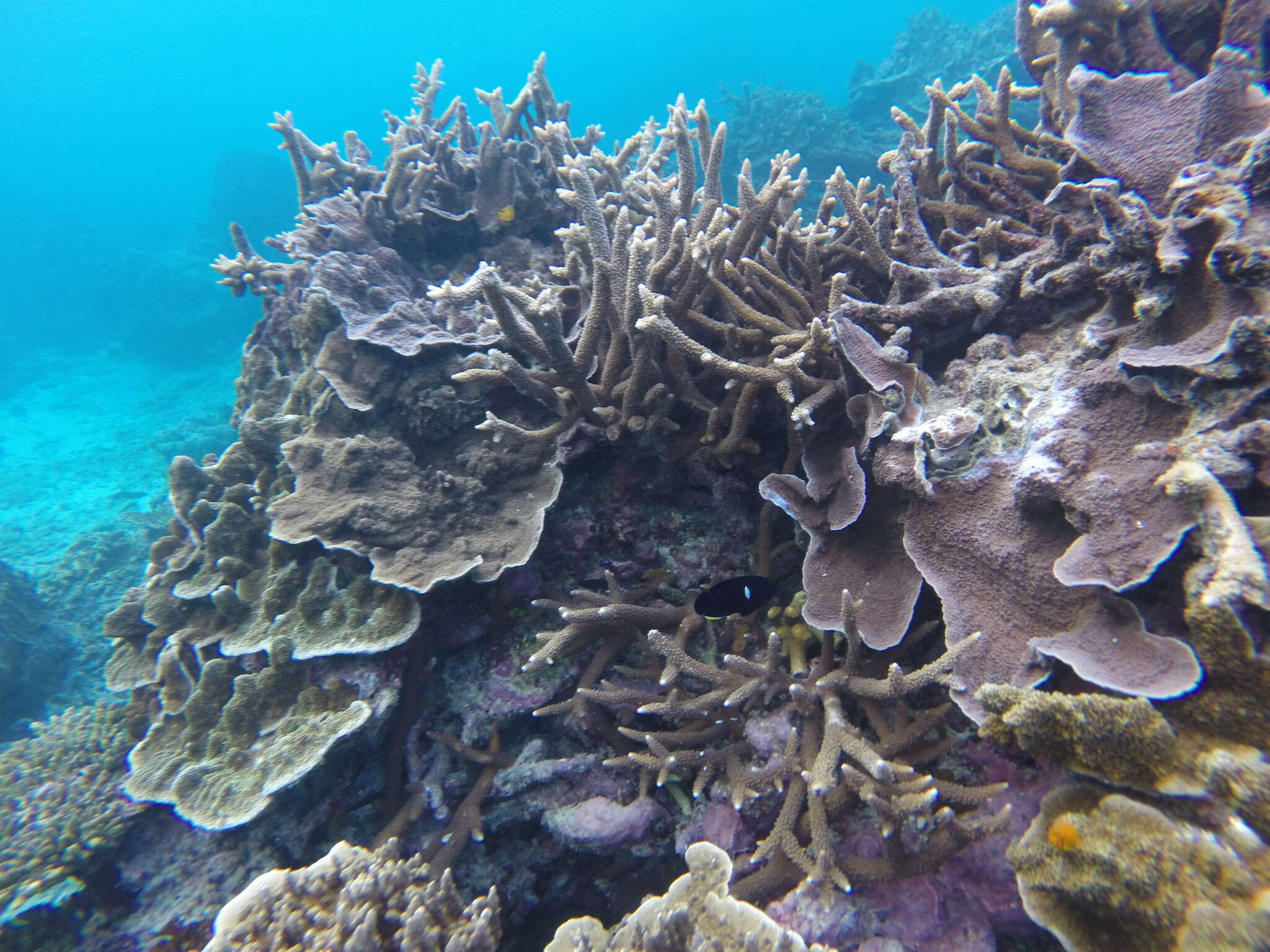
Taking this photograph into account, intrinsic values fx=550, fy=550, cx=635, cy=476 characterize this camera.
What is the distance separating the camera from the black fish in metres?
2.31

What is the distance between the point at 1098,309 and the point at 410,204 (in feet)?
15.1

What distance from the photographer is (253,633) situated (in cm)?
327

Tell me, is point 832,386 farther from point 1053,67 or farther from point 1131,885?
point 1053,67

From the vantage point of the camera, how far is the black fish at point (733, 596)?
91.0 inches

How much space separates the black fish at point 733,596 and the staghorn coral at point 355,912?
62.1 inches

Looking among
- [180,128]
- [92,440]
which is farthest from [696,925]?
[180,128]

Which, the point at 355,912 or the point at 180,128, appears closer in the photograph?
the point at 355,912

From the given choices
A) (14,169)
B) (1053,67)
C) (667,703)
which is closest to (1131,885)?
(667,703)

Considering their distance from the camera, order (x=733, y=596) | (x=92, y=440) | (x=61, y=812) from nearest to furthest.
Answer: (x=733, y=596), (x=61, y=812), (x=92, y=440)

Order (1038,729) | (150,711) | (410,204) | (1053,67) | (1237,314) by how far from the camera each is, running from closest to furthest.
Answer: (1038,729)
(1237,314)
(1053,67)
(150,711)
(410,204)

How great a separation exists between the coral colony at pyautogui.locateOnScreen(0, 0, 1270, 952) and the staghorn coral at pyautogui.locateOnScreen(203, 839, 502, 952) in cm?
2

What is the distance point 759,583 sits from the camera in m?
2.35

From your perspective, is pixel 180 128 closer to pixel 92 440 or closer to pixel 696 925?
pixel 92 440

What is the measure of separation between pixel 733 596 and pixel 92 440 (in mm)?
25552
